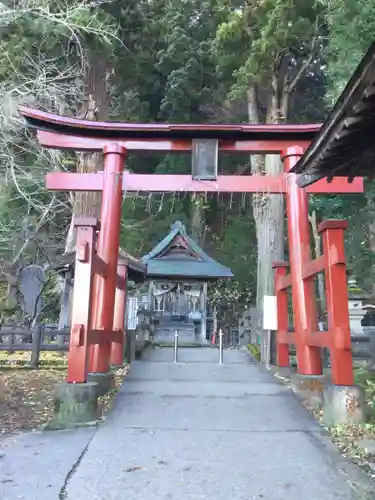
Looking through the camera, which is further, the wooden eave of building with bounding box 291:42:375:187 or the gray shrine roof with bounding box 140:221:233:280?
the gray shrine roof with bounding box 140:221:233:280

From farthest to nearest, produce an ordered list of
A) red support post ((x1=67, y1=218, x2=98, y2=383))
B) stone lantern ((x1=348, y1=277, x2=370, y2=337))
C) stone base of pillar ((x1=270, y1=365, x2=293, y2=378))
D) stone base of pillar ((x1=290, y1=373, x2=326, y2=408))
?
stone lantern ((x1=348, y1=277, x2=370, y2=337)), stone base of pillar ((x1=270, y1=365, x2=293, y2=378)), stone base of pillar ((x1=290, y1=373, x2=326, y2=408)), red support post ((x1=67, y1=218, x2=98, y2=383))

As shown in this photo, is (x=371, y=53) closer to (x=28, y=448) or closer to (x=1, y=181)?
(x=28, y=448)

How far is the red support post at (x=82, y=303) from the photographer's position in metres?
4.82

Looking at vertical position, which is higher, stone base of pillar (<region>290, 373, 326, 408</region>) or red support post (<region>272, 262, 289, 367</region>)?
red support post (<region>272, 262, 289, 367</region>)

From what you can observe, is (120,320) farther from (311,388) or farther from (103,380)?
(311,388)

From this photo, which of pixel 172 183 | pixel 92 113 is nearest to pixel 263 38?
pixel 92 113

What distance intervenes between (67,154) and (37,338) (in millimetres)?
8260

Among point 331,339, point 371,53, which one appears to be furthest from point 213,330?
point 371,53

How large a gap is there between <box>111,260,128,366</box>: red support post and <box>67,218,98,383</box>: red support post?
317cm

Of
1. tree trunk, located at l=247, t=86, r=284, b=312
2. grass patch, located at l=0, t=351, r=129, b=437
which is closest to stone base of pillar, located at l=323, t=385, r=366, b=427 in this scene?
grass patch, located at l=0, t=351, r=129, b=437

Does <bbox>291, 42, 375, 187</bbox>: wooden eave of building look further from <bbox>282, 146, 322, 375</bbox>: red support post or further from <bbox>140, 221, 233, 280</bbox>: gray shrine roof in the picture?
<bbox>140, 221, 233, 280</bbox>: gray shrine roof

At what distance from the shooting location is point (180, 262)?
14.9 m

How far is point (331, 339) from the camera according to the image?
4.77m

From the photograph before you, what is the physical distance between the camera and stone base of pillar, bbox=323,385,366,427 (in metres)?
4.38
